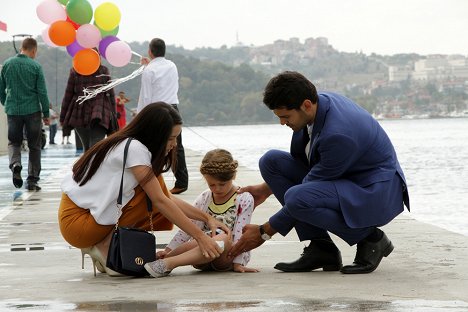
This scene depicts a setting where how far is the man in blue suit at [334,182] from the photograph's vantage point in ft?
20.0

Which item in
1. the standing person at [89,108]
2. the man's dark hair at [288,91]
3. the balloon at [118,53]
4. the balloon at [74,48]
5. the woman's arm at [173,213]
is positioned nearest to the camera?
the man's dark hair at [288,91]

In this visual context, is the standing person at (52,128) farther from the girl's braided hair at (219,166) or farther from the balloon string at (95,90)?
the girl's braided hair at (219,166)

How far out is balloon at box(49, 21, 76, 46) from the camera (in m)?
14.5

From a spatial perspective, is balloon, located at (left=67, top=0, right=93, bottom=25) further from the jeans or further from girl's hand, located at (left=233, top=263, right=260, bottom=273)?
girl's hand, located at (left=233, top=263, right=260, bottom=273)

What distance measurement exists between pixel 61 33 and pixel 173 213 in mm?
8570

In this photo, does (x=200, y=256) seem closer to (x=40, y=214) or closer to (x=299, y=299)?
(x=299, y=299)

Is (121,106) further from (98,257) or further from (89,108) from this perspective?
(98,257)

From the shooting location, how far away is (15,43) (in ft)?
85.6

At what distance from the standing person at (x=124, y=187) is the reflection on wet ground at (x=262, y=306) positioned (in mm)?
1036

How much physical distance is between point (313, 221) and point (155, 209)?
3.05 ft

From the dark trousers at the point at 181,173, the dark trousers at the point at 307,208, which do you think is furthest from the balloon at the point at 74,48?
the dark trousers at the point at 307,208

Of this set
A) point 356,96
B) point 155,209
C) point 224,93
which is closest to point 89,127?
point 155,209

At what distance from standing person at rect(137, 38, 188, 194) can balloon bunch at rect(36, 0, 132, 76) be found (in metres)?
1.75

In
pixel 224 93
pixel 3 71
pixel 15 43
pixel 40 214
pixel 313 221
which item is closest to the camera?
pixel 313 221
